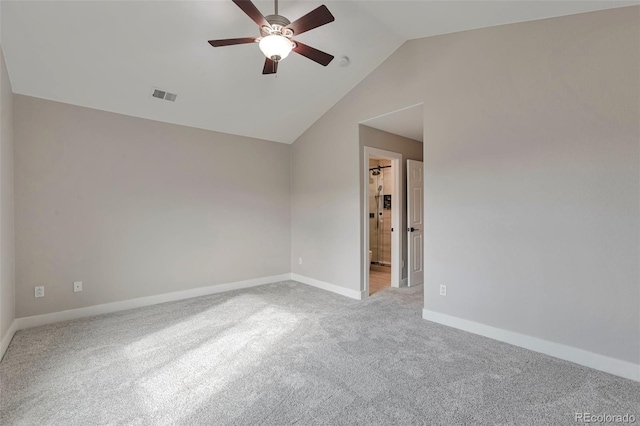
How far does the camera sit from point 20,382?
2129 millimetres

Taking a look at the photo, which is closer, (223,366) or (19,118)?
(223,366)

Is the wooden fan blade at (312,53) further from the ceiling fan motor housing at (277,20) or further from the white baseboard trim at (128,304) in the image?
the white baseboard trim at (128,304)

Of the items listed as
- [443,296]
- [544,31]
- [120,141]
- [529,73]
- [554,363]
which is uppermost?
[544,31]

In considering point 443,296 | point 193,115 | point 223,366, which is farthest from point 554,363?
point 193,115

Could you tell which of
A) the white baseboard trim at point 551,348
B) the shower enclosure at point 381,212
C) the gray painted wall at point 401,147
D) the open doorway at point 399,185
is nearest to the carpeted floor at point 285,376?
the white baseboard trim at point 551,348

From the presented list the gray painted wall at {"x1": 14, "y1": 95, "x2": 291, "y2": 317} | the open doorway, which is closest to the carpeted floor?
the gray painted wall at {"x1": 14, "y1": 95, "x2": 291, "y2": 317}

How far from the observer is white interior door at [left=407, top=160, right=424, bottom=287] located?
4742 millimetres

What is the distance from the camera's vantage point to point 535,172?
2.60 meters

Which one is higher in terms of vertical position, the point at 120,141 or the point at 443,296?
the point at 120,141

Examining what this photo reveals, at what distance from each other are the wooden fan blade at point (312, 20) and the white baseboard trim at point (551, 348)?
3069 mm

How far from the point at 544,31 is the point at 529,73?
1.12 ft

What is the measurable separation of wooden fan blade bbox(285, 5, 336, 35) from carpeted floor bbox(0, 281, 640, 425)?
2615 millimetres

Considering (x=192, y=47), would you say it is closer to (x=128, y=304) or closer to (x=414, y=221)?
(x=128, y=304)

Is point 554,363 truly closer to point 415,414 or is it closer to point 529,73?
point 415,414
